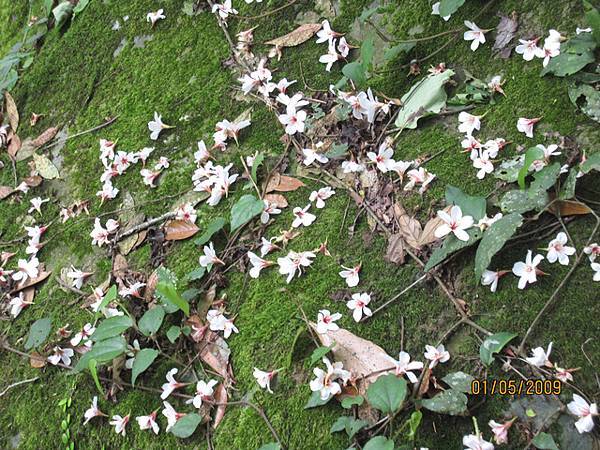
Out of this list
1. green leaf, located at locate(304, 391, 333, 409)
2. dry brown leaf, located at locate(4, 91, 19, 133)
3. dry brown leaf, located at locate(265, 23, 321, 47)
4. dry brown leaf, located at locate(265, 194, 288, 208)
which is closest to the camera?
green leaf, located at locate(304, 391, 333, 409)

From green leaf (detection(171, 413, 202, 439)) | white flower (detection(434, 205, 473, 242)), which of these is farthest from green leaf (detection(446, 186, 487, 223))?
green leaf (detection(171, 413, 202, 439))

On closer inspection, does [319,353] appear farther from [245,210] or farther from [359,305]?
[245,210]

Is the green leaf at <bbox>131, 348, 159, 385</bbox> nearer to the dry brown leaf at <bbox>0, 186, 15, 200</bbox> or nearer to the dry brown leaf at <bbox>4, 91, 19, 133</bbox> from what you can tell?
the dry brown leaf at <bbox>0, 186, 15, 200</bbox>

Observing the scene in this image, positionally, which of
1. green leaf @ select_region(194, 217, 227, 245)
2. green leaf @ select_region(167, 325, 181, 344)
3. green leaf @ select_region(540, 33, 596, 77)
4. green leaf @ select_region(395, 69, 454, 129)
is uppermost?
green leaf @ select_region(540, 33, 596, 77)

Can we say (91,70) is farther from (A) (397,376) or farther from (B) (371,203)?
(A) (397,376)

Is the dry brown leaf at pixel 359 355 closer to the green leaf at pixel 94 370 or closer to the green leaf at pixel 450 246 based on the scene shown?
the green leaf at pixel 450 246

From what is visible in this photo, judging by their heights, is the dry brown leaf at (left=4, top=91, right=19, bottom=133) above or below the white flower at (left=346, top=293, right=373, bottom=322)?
above

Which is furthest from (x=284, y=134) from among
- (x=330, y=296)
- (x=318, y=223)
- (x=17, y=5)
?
(x=17, y=5)
